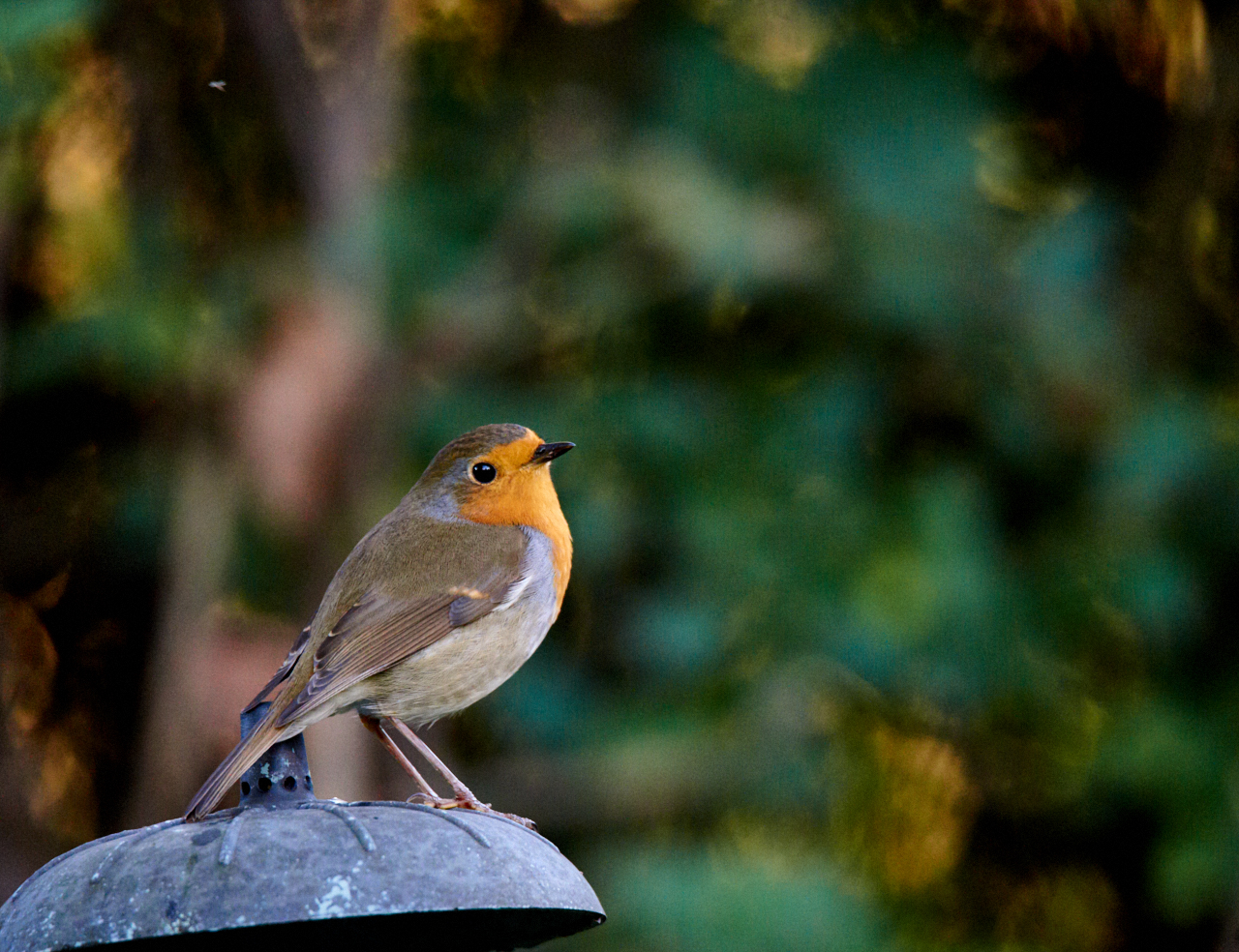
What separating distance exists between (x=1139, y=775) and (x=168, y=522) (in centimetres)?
360

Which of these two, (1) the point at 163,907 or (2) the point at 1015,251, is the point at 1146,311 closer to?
(2) the point at 1015,251

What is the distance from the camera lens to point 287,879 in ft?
6.49

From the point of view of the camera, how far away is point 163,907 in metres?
1.95

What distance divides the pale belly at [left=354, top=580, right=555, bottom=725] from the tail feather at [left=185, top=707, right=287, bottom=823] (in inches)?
21.1

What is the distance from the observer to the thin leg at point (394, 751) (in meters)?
2.90

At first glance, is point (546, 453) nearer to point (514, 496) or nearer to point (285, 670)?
point (514, 496)

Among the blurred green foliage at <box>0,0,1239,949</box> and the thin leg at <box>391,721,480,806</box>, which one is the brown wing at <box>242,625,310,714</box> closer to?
the thin leg at <box>391,721,480,806</box>

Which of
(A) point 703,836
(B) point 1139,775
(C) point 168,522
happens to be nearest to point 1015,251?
(B) point 1139,775

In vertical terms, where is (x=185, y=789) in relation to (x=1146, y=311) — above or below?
below

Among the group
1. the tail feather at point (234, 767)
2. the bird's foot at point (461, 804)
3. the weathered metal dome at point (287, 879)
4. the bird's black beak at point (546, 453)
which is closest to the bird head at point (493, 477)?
the bird's black beak at point (546, 453)

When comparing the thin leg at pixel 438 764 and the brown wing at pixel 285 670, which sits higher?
the brown wing at pixel 285 670

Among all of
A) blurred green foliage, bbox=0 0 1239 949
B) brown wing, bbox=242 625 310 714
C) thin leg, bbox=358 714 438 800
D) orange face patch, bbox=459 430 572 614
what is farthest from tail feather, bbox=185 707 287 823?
blurred green foliage, bbox=0 0 1239 949

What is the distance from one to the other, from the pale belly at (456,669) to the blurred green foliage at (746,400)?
6.51 feet

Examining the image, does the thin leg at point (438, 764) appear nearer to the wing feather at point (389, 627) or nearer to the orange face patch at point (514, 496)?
the wing feather at point (389, 627)
